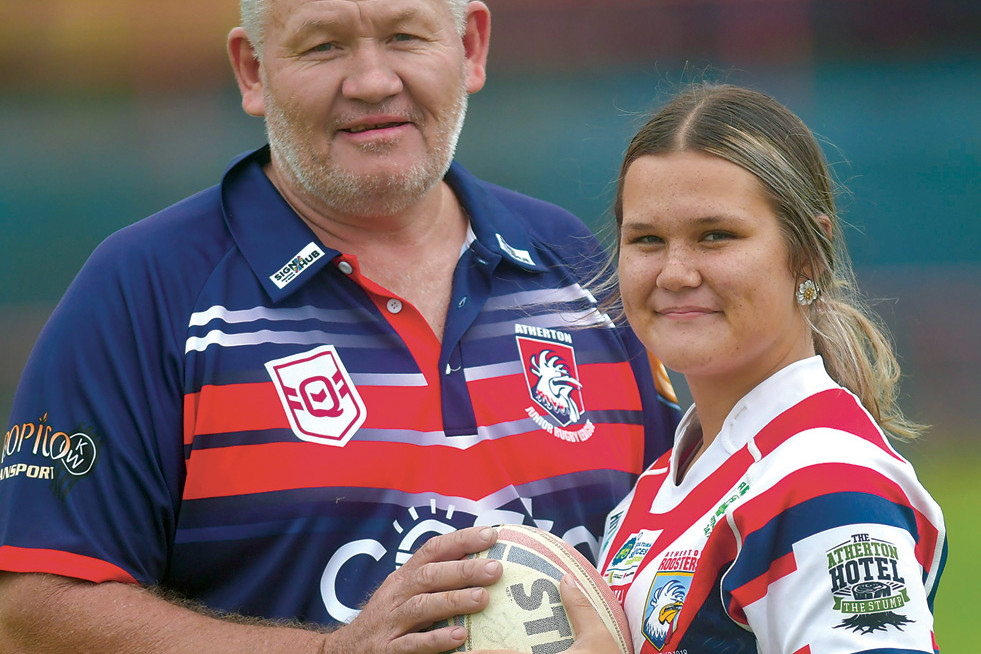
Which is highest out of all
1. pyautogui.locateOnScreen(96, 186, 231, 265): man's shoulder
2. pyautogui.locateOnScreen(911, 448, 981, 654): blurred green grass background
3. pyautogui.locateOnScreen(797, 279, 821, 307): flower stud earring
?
pyautogui.locateOnScreen(96, 186, 231, 265): man's shoulder

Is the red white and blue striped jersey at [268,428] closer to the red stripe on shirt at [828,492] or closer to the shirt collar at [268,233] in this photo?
the shirt collar at [268,233]

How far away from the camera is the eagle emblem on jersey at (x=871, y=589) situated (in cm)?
180

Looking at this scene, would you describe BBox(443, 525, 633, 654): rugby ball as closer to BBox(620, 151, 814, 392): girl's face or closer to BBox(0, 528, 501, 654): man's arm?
BBox(0, 528, 501, 654): man's arm

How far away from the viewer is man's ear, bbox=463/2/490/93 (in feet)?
10.7

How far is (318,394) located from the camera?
8.73ft

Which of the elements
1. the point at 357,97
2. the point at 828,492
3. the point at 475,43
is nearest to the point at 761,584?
the point at 828,492

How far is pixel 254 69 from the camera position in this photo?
315 cm

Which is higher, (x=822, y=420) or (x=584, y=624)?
(x=822, y=420)

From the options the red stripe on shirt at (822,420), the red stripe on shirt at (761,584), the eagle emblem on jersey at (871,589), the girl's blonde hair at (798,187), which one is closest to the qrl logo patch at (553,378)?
the girl's blonde hair at (798,187)

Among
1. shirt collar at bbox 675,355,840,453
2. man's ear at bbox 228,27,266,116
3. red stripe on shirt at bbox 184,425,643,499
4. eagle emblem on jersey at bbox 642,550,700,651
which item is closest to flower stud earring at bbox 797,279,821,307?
shirt collar at bbox 675,355,840,453

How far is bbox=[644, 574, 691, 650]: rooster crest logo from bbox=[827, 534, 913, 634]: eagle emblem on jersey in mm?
339

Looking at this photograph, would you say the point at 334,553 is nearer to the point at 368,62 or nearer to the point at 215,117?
the point at 368,62

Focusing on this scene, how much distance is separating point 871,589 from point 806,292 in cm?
69

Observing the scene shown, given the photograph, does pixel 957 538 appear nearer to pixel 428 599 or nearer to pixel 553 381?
pixel 553 381
